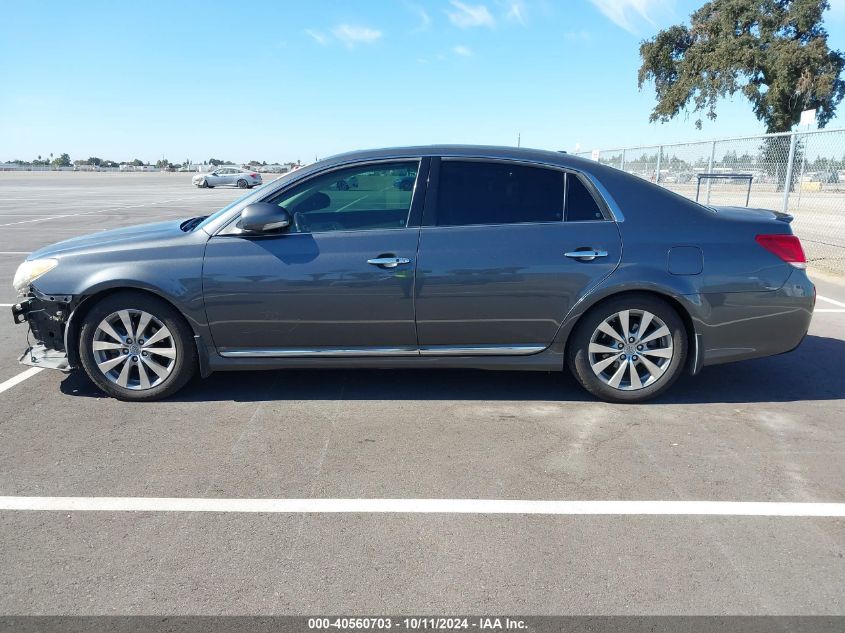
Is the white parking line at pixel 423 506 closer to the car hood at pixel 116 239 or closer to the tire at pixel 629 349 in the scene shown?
the tire at pixel 629 349

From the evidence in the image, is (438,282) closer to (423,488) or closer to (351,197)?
(351,197)

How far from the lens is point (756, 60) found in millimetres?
33406

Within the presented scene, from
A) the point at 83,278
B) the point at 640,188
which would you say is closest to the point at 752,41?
the point at 640,188

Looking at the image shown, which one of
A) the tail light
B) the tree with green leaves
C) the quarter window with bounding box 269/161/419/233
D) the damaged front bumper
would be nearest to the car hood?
the damaged front bumper

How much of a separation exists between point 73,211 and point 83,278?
19832 mm

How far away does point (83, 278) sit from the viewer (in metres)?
4.40

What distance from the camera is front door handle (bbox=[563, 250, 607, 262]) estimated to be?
14.2 feet

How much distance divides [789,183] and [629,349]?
9132 millimetres

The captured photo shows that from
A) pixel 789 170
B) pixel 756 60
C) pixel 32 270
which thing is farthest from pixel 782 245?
pixel 756 60

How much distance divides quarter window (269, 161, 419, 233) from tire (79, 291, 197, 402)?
107 centimetres

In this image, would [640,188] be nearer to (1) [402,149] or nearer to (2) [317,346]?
(1) [402,149]

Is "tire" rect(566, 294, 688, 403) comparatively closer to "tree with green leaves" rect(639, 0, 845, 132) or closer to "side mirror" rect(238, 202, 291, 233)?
"side mirror" rect(238, 202, 291, 233)

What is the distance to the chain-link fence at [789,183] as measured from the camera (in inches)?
448

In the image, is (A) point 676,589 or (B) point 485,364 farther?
(B) point 485,364
